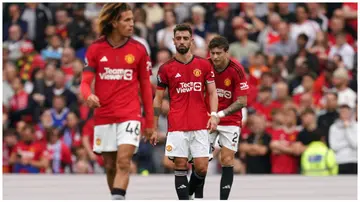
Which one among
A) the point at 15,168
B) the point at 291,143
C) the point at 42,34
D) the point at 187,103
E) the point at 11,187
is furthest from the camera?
the point at 42,34

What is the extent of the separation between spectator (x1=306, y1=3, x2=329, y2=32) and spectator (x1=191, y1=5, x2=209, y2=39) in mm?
2287

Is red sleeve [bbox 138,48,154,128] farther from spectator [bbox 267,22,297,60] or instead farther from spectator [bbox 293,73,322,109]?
spectator [bbox 267,22,297,60]

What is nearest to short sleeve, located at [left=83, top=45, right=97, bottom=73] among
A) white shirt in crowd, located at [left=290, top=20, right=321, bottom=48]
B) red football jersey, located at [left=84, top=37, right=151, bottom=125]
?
red football jersey, located at [left=84, top=37, right=151, bottom=125]

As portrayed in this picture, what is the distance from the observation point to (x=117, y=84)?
1298cm

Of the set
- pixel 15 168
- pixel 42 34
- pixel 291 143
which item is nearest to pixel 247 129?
pixel 291 143

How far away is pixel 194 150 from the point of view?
14.1m

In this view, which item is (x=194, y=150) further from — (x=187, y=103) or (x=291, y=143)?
(x=291, y=143)

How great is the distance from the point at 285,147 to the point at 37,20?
812cm

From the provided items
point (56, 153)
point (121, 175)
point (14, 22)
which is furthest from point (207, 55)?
point (121, 175)

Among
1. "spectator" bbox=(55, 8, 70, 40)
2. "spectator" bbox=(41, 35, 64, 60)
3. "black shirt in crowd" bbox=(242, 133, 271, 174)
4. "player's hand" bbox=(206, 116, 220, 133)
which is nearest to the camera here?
"player's hand" bbox=(206, 116, 220, 133)

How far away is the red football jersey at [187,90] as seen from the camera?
1400 centimetres

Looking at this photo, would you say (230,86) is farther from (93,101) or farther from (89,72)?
(93,101)

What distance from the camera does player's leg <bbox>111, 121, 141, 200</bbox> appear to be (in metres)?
12.8

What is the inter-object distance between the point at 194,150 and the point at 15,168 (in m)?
10.2
